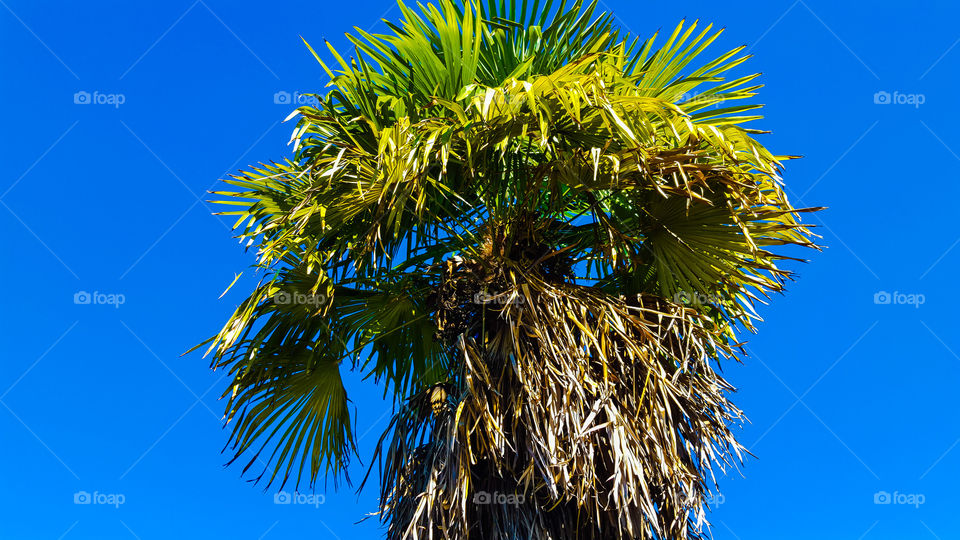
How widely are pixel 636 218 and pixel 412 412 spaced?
2023 millimetres

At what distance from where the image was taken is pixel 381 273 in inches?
235

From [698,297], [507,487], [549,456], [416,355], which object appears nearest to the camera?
[549,456]

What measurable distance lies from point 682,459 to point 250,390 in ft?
9.55

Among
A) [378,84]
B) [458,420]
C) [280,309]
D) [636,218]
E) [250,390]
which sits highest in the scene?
[378,84]

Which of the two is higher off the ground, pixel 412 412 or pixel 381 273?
pixel 381 273

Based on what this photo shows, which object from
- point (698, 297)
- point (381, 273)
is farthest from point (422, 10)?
point (698, 297)

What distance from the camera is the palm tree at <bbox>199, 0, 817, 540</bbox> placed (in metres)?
5.09

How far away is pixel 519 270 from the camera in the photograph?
18.2 feet

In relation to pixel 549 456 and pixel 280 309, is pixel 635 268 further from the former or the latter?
pixel 280 309

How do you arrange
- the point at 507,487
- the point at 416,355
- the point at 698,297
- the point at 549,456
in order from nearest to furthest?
the point at 549,456 < the point at 507,487 < the point at 698,297 < the point at 416,355

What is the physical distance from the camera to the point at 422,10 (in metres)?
5.69

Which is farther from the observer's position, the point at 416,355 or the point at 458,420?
the point at 416,355

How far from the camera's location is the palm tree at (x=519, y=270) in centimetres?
509

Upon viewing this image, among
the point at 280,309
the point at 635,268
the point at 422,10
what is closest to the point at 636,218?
the point at 635,268
